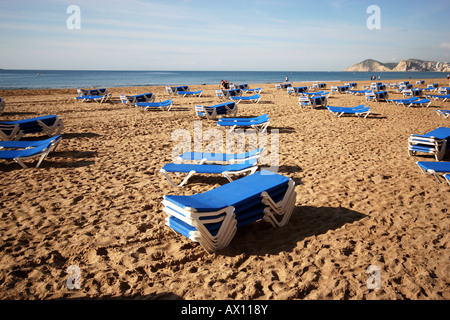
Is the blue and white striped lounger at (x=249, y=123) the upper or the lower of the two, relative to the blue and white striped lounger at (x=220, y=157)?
upper

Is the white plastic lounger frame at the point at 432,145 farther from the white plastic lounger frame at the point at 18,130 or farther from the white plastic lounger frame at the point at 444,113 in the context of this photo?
the white plastic lounger frame at the point at 18,130

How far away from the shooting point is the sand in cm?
254

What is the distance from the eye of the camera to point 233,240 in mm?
3359

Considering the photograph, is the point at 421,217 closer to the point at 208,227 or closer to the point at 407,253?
the point at 407,253

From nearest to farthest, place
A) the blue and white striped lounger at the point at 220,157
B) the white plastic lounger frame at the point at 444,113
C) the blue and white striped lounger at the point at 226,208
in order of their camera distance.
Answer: the blue and white striped lounger at the point at 226,208
the blue and white striped lounger at the point at 220,157
the white plastic lounger frame at the point at 444,113

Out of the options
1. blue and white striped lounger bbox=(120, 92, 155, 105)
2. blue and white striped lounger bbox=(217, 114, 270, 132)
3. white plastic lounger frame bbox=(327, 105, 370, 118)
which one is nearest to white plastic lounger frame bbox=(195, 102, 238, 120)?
blue and white striped lounger bbox=(217, 114, 270, 132)

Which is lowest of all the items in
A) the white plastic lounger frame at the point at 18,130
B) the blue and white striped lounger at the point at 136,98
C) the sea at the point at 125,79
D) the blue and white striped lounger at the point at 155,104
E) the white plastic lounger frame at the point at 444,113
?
the white plastic lounger frame at the point at 18,130

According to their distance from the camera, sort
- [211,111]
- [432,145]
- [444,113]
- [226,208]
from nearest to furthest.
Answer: [226,208]
[432,145]
[444,113]
[211,111]

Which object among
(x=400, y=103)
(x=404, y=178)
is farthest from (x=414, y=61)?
(x=404, y=178)

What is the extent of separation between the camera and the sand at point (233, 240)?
2.54 m

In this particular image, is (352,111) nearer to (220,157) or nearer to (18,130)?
(220,157)

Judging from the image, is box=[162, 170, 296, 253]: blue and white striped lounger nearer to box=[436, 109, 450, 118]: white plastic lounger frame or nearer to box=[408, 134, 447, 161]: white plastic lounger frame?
box=[408, 134, 447, 161]: white plastic lounger frame

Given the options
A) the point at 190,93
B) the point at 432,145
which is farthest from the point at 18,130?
the point at 190,93

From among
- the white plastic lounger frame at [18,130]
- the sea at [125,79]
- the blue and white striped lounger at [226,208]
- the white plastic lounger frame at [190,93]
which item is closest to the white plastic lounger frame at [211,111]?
the white plastic lounger frame at [18,130]
